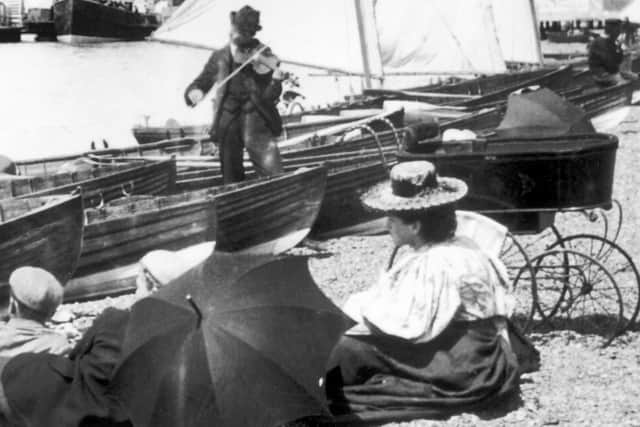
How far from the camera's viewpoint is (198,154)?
15.9m

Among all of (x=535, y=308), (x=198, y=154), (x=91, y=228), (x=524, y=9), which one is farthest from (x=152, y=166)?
(x=524, y=9)

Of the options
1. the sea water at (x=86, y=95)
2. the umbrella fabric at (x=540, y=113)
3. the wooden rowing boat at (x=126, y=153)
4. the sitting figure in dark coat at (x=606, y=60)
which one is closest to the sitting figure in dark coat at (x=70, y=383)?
the umbrella fabric at (x=540, y=113)

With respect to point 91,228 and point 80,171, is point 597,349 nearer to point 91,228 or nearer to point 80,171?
point 91,228

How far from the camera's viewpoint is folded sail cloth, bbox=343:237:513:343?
566 centimetres

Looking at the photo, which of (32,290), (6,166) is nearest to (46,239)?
(6,166)

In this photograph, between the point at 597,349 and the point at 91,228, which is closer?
the point at 597,349

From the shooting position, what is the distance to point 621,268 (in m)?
8.96

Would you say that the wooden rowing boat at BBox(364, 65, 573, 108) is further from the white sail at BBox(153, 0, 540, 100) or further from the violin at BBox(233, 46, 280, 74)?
the violin at BBox(233, 46, 280, 74)

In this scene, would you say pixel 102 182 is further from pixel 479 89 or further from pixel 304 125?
pixel 479 89

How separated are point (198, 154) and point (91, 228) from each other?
19.3ft

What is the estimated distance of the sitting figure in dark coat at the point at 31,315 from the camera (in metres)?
5.57

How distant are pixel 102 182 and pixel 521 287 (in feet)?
16.0

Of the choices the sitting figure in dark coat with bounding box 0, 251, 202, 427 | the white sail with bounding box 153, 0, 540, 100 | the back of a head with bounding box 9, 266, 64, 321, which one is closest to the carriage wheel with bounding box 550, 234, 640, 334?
the sitting figure in dark coat with bounding box 0, 251, 202, 427

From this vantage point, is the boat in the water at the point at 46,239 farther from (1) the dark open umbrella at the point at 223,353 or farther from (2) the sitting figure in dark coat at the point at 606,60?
(2) the sitting figure in dark coat at the point at 606,60
